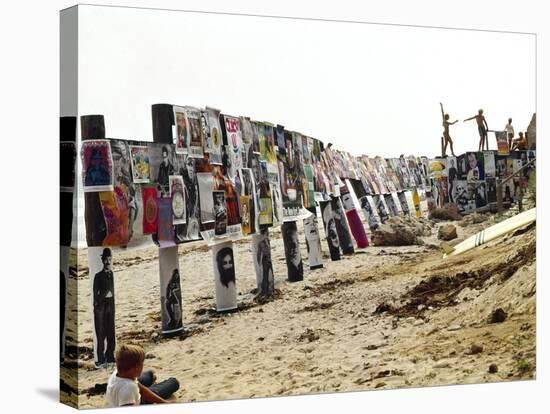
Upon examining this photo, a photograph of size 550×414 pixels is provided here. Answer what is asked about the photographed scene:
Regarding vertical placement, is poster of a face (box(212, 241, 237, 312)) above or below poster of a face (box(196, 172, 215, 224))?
below

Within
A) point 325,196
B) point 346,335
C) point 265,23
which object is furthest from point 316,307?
point 265,23

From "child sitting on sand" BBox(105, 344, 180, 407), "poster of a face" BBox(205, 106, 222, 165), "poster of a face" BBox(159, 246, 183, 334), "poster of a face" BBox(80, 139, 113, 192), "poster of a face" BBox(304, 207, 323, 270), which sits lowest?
"child sitting on sand" BBox(105, 344, 180, 407)

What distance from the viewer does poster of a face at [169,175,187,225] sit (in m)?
9.91

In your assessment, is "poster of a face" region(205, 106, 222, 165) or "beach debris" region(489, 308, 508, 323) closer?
"poster of a face" region(205, 106, 222, 165)

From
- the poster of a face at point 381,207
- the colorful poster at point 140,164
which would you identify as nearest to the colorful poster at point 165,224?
the colorful poster at point 140,164

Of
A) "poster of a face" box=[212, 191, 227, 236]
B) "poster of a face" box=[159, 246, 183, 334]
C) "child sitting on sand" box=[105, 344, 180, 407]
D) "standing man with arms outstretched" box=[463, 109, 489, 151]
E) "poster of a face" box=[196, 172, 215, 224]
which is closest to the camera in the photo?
"child sitting on sand" box=[105, 344, 180, 407]

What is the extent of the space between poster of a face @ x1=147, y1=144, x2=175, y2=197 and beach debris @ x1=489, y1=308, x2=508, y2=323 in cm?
350

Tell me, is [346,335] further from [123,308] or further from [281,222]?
[123,308]

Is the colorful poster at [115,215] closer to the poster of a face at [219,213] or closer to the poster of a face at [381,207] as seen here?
the poster of a face at [219,213]

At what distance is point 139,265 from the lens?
9766 mm

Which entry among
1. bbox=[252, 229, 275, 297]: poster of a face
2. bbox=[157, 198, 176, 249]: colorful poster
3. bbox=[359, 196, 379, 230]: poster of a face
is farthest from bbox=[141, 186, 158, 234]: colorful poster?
bbox=[359, 196, 379, 230]: poster of a face

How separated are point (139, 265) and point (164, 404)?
3.66 ft

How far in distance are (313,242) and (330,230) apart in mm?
247

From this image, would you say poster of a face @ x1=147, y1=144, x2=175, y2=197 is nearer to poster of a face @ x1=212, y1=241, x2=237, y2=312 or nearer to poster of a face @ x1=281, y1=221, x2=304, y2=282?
poster of a face @ x1=212, y1=241, x2=237, y2=312
